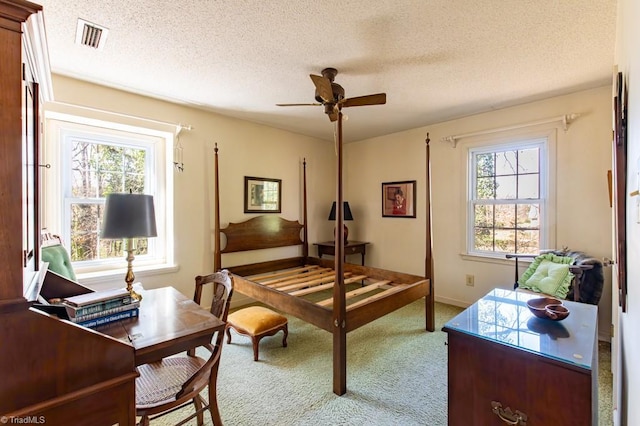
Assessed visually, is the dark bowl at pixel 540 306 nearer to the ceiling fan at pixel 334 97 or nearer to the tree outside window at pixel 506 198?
the ceiling fan at pixel 334 97

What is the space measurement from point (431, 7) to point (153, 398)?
2506 mm

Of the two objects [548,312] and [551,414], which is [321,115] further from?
[551,414]

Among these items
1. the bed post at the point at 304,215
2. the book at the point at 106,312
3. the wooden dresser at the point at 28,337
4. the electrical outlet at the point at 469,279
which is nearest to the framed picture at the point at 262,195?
the bed post at the point at 304,215

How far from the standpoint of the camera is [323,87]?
2.23 m

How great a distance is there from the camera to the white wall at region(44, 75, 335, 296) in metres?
2.82

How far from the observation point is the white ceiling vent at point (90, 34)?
186 centimetres

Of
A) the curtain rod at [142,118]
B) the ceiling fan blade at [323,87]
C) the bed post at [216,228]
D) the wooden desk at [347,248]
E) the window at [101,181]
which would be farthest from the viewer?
the wooden desk at [347,248]

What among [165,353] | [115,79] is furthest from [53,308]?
[115,79]

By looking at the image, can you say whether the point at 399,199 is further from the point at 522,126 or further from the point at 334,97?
the point at 334,97

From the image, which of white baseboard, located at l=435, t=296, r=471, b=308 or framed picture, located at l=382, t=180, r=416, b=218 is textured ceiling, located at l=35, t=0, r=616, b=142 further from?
white baseboard, located at l=435, t=296, r=471, b=308

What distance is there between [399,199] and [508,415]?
3431mm

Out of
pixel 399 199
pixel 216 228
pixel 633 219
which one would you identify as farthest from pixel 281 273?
pixel 633 219

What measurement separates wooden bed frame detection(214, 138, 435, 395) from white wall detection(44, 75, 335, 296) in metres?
0.20

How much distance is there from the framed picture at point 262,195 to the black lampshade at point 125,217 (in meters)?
2.18
